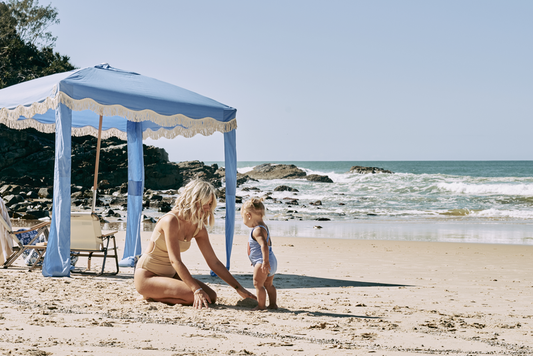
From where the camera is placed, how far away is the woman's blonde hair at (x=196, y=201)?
14.2 ft

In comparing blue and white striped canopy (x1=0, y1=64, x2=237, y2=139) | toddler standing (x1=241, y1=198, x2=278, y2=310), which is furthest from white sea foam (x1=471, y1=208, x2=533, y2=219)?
A: toddler standing (x1=241, y1=198, x2=278, y2=310)

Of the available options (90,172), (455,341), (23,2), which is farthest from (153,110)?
(23,2)

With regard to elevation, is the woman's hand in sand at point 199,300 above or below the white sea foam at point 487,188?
below

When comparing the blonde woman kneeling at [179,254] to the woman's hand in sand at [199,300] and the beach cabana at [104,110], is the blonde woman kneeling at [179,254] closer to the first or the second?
the woman's hand in sand at [199,300]

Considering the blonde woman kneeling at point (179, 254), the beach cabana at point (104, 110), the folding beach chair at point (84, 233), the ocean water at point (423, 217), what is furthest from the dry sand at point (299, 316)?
the ocean water at point (423, 217)

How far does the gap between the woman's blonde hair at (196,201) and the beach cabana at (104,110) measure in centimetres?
239

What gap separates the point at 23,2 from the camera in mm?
37625

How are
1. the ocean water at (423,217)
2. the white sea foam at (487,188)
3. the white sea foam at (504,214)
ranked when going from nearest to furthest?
the ocean water at (423,217) → the white sea foam at (504,214) → the white sea foam at (487,188)

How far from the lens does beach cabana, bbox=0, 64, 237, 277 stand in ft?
20.2

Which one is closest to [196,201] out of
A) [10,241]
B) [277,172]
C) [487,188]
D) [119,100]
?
[119,100]

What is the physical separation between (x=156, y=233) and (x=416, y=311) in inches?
94.4

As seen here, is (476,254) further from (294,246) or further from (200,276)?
(200,276)

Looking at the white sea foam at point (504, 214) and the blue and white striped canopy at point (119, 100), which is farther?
the white sea foam at point (504, 214)

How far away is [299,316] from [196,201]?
1.26 meters
